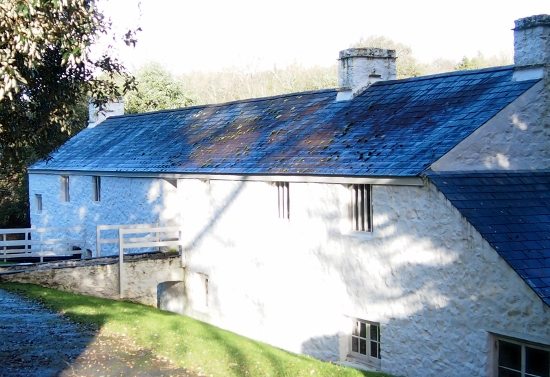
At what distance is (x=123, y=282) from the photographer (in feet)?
70.1

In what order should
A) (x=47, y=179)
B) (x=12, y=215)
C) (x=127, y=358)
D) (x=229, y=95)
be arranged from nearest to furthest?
(x=127, y=358), (x=47, y=179), (x=12, y=215), (x=229, y=95)

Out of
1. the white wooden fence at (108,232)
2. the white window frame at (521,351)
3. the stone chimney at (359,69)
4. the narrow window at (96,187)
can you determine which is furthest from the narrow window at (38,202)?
the white window frame at (521,351)

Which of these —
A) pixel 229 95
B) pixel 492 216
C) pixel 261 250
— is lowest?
pixel 261 250

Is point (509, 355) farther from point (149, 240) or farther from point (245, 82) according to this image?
point (245, 82)

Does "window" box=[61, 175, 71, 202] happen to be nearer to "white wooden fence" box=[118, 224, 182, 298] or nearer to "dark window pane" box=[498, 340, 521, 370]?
"white wooden fence" box=[118, 224, 182, 298]

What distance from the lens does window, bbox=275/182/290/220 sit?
720 inches

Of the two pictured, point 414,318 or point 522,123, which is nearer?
point 414,318

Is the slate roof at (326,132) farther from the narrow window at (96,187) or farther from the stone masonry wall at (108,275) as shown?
the stone masonry wall at (108,275)

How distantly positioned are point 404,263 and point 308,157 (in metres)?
4.32

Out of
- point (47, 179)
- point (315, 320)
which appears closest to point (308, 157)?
point (315, 320)

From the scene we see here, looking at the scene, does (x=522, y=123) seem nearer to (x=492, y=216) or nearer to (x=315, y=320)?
(x=492, y=216)

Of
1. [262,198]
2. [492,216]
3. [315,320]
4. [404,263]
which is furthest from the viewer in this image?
[262,198]

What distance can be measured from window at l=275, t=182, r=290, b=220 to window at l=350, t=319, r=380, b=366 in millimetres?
3576

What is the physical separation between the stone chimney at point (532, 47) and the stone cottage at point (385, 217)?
0.09 ft
